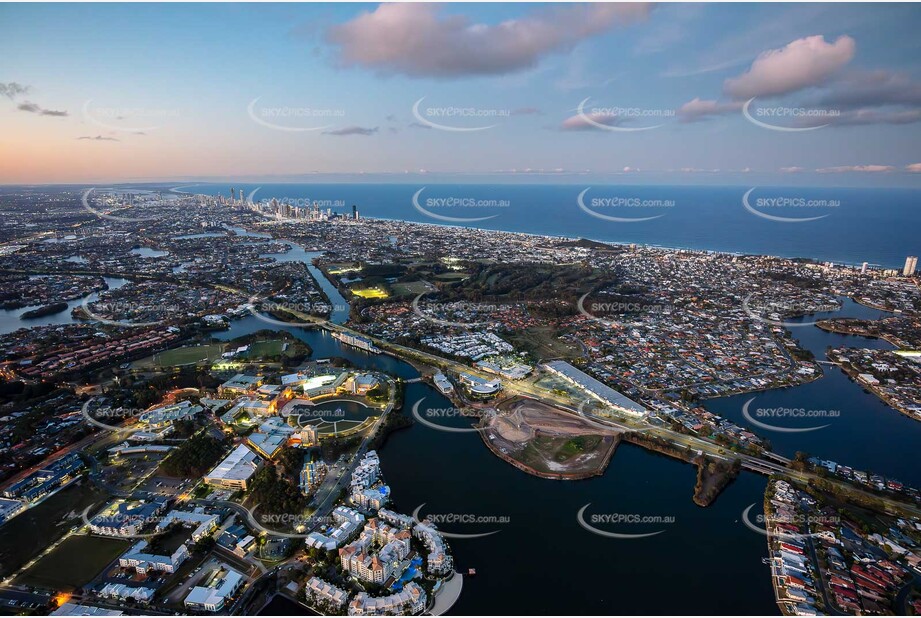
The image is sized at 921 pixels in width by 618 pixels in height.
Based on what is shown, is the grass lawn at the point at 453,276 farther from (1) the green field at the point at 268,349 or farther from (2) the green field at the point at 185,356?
(2) the green field at the point at 185,356

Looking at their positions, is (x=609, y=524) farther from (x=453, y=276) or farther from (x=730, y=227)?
(x=730, y=227)

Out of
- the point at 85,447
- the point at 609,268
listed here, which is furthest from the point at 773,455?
the point at 609,268

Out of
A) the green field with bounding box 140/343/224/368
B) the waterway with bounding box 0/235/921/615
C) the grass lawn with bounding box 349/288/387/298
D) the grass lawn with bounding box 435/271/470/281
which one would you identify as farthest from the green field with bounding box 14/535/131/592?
the grass lawn with bounding box 435/271/470/281

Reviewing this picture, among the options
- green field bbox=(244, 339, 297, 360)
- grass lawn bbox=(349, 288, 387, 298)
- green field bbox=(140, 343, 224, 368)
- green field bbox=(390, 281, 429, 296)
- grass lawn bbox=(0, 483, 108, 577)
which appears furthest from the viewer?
green field bbox=(390, 281, 429, 296)

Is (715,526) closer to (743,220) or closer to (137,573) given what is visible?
(137,573)

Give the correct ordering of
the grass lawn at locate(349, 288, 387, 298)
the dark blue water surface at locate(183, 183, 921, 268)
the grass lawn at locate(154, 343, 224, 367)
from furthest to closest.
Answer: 1. the dark blue water surface at locate(183, 183, 921, 268)
2. the grass lawn at locate(349, 288, 387, 298)
3. the grass lawn at locate(154, 343, 224, 367)

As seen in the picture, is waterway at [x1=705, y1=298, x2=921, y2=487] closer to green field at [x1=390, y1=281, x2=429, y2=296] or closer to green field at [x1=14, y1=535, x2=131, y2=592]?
green field at [x1=14, y1=535, x2=131, y2=592]

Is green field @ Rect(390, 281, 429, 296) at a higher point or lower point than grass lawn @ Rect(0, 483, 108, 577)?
higher

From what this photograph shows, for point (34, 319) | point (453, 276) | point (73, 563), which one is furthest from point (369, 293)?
point (73, 563)
